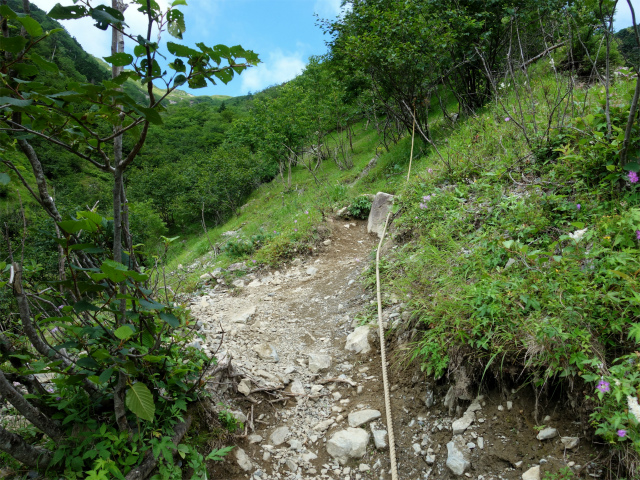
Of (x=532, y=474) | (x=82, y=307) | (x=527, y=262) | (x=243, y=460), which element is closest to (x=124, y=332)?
(x=82, y=307)

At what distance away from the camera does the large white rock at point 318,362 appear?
350cm

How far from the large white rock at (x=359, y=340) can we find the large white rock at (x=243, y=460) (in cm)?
150

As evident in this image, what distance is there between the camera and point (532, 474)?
73.7 inches

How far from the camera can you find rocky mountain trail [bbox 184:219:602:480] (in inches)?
80.0

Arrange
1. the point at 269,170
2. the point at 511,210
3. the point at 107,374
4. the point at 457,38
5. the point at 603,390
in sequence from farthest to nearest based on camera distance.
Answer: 1. the point at 269,170
2. the point at 457,38
3. the point at 511,210
4. the point at 603,390
5. the point at 107,374

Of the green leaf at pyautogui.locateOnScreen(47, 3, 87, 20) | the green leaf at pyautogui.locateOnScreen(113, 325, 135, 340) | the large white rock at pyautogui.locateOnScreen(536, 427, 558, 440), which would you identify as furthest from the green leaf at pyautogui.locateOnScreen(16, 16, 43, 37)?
the large white rock at pyautogui.locateOnScreen(536, 427, 558, 440)

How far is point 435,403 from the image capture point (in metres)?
2.59

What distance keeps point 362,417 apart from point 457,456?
790mm

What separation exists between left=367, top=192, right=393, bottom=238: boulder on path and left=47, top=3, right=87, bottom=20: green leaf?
20.6 feet

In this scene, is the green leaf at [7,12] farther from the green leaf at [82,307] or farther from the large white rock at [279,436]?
the large white rock at [279,436]

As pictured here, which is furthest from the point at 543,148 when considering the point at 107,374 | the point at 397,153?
the point at 397,153

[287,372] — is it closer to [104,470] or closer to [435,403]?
[435,403]

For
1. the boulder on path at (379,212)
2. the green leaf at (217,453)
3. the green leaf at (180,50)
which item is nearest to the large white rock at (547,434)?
the green leaf at (217,453)

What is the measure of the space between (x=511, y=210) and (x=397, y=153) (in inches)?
302
